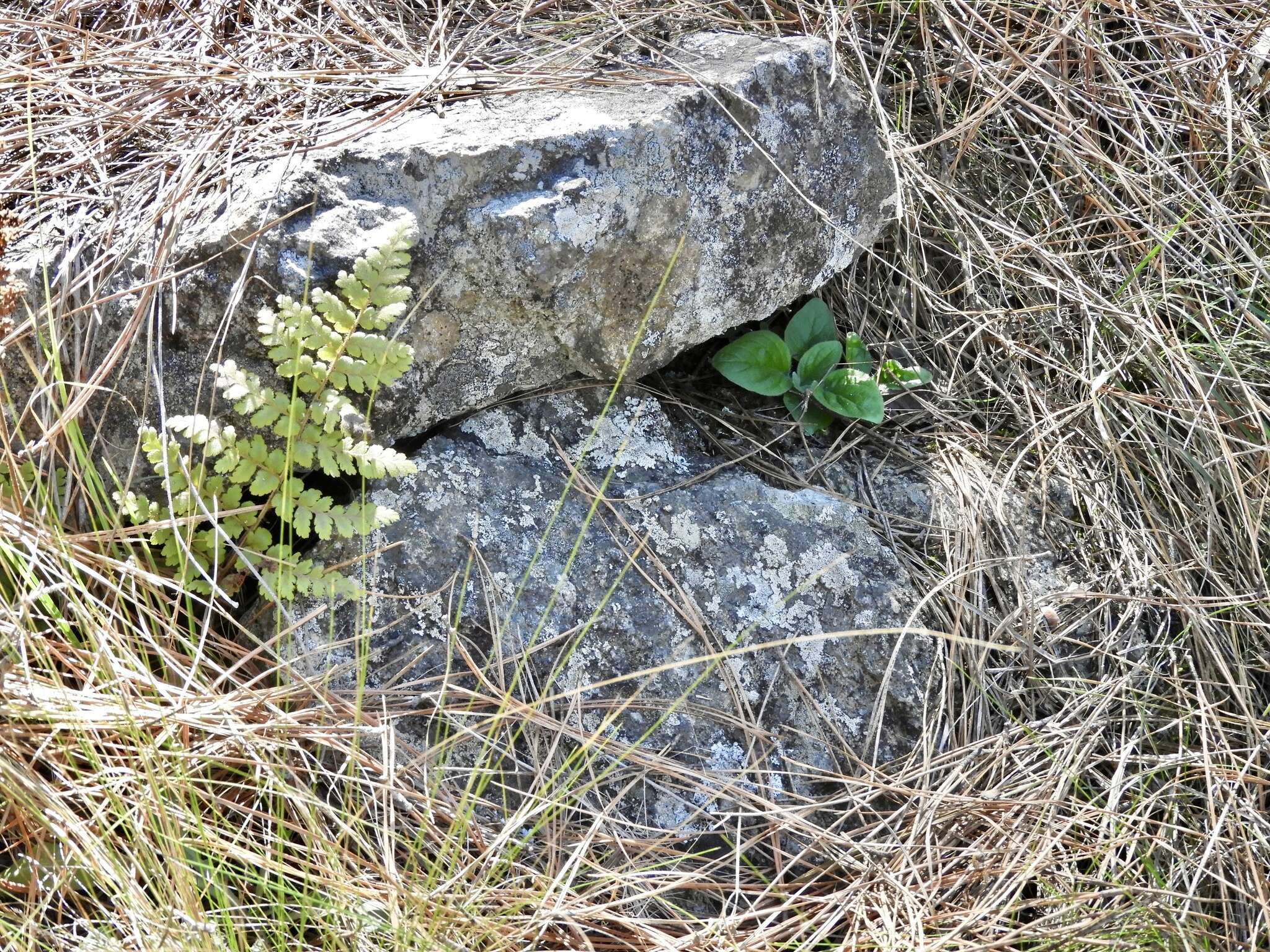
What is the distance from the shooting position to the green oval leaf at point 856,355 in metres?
2.27

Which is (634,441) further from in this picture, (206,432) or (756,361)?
(206,432)

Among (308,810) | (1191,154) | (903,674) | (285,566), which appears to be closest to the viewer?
(308,810)

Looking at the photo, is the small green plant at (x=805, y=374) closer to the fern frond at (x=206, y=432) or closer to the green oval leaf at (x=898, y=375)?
the green oval leaf at (x=898, y=375)

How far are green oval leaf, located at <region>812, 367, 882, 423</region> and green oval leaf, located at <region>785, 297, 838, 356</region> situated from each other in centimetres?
10

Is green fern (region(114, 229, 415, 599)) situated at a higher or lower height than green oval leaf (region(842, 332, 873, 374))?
higher

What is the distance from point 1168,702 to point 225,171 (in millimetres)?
2059

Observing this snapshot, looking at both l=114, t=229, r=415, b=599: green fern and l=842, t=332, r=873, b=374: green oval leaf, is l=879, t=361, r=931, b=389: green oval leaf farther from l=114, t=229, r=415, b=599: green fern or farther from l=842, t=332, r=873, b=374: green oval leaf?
l=114, t=229, r=415, b=599: green fern

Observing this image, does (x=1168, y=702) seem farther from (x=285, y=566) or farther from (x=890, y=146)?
(x=285, y=566)

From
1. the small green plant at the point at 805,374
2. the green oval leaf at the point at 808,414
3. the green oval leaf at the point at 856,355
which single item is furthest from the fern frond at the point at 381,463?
the green oval leaf at the point at 856,355

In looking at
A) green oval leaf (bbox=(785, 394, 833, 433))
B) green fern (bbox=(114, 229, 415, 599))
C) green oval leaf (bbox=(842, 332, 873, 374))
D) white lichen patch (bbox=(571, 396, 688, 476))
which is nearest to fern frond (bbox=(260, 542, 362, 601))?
green fern (bbox=(114, 229, 415, 599))

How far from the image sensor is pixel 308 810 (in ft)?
4.92

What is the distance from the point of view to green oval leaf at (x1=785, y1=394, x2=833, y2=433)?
222cm

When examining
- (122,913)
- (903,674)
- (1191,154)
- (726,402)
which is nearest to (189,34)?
(726,402)

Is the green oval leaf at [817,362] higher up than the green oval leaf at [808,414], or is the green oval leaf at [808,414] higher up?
the green oval leaf at [817,362]
